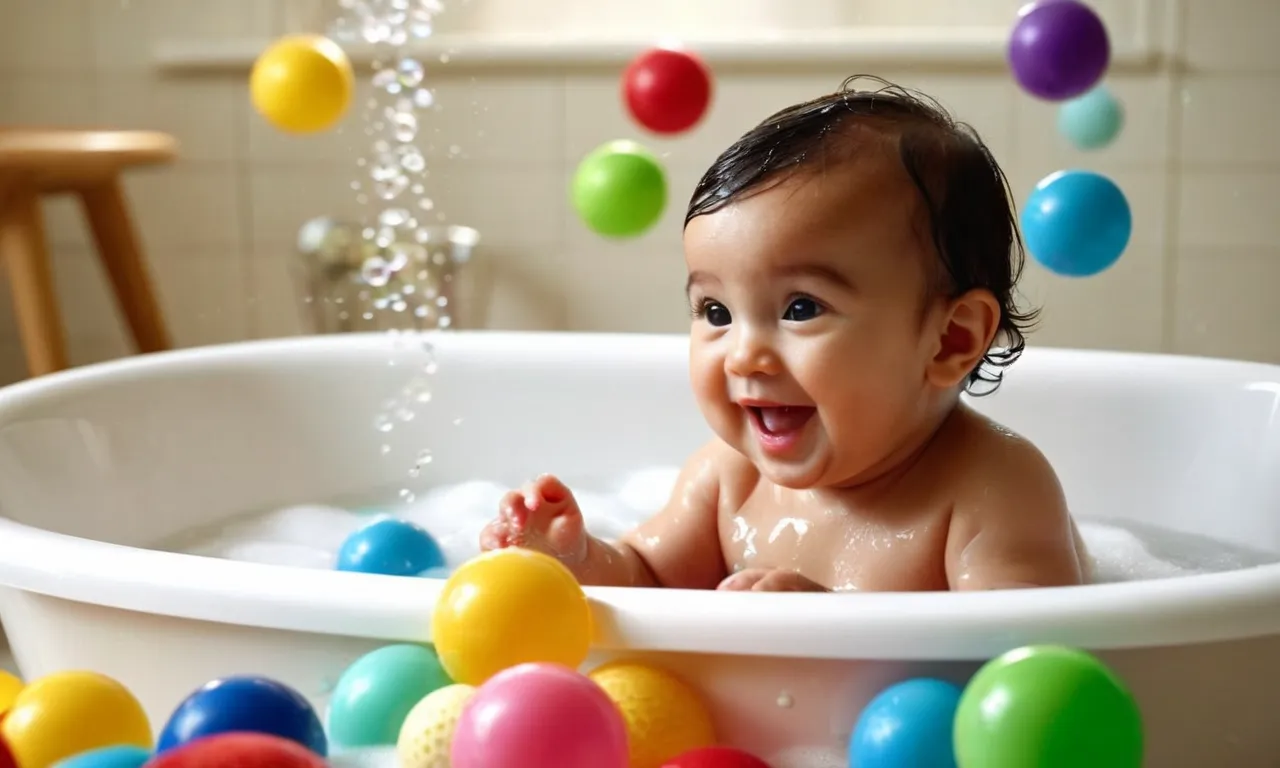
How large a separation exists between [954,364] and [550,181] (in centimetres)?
156

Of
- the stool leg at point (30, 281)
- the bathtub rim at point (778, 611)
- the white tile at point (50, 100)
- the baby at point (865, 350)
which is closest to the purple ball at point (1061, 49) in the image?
the baby at point (865, 350)

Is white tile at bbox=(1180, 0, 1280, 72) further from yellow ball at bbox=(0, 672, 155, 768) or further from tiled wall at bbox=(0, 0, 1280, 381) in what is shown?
yellow ball at bbox=(0, 672, 155, 768)

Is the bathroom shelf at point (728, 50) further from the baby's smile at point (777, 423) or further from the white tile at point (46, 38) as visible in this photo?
the baby's smile at point (777, 423)

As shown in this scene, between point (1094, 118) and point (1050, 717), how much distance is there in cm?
156

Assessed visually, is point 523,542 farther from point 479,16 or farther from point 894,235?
point 479,16

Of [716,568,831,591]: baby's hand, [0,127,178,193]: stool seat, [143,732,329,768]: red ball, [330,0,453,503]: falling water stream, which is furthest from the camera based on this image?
[330,0,453,503]: falling water stream

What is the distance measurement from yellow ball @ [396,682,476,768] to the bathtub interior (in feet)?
2.01

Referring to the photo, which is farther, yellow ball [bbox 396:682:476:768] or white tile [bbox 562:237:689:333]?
white tile [bbox 562:237:689:333]

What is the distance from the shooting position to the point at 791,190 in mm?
995

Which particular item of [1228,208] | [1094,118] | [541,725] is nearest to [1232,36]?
Result: [1228,208]

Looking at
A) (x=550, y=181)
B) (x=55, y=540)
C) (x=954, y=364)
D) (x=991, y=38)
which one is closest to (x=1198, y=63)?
(x=991, y=38)

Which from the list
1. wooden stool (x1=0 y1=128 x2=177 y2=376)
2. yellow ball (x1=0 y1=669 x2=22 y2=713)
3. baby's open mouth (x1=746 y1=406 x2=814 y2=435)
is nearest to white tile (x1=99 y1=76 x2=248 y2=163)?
wooden stool (x1=0 y1=128 x2=177 y2=376)

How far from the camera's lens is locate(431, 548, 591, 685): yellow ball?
811 mm

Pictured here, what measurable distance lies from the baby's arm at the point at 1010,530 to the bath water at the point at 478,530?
0.28 m
